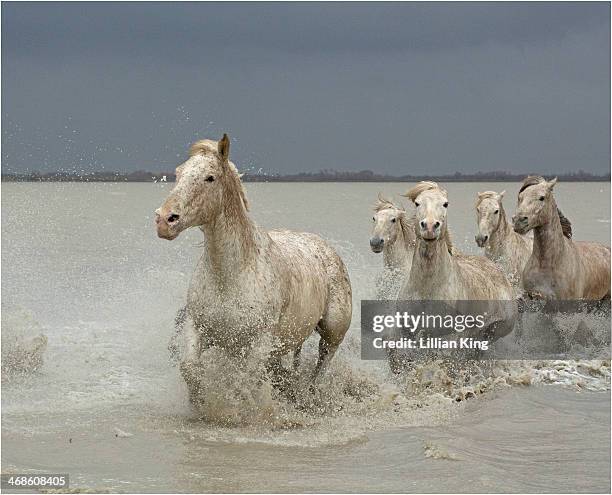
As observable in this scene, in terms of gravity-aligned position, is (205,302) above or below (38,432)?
above

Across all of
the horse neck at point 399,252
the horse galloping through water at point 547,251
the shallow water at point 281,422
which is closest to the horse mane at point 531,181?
the horse galloping through water at point 547,251

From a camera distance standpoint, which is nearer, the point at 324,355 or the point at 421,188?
the point at 324,355

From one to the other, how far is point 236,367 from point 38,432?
1466 mm

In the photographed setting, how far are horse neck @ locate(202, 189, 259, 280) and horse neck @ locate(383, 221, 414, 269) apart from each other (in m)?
4.75

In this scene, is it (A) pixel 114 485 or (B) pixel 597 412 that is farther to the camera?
(B) pixel 597 412

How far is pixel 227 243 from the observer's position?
7277mm

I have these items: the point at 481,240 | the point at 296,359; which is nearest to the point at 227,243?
the point at 296,359

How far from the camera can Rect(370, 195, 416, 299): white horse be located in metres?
11.7

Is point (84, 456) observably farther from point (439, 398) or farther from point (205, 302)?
point (439, 398)

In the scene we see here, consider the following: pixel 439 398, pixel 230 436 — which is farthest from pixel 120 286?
pixel 230 436

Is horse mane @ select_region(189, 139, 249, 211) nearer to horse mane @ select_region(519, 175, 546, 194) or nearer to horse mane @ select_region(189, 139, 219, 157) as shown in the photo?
horse mane @ select_region(189, 139, 219, 157)

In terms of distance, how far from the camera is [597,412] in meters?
9.02

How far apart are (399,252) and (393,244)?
12 cm

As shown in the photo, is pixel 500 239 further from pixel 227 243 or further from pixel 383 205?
pixel 227 243
